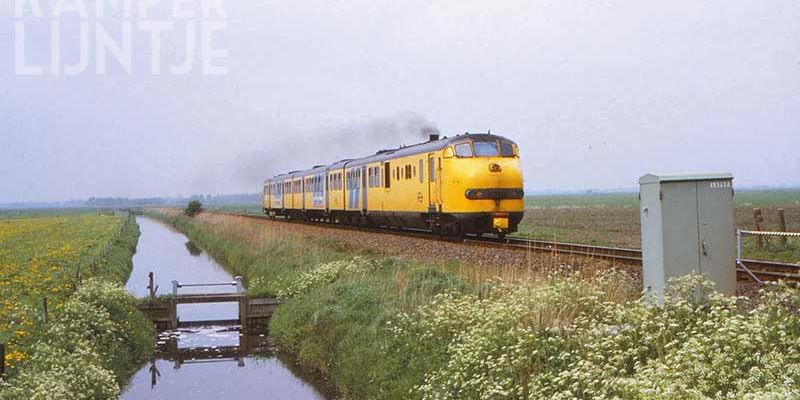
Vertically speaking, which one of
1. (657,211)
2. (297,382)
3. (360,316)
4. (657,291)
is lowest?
(297,382)

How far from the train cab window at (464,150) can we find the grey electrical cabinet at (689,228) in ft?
38.5

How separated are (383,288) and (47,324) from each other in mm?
5688

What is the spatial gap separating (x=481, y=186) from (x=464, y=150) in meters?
1.15

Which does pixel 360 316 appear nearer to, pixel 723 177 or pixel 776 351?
pixel 723 177

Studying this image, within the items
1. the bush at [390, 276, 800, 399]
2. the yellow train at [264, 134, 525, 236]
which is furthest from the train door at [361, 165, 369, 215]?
the bush at [390, 276, 800, 399]

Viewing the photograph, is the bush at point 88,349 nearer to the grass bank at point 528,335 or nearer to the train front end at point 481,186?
the grass bank at point 528,335

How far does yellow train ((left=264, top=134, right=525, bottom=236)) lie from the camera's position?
20.6 metres

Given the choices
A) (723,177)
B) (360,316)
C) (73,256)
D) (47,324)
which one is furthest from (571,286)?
(73,256)

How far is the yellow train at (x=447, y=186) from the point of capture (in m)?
20.6

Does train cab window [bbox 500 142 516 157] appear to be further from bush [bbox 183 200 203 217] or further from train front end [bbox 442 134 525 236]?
bush [bbox 183 200 203 217]

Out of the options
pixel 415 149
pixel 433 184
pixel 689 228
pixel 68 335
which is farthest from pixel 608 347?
pixel 415 149

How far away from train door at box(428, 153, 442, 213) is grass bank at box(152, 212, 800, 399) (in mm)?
4267

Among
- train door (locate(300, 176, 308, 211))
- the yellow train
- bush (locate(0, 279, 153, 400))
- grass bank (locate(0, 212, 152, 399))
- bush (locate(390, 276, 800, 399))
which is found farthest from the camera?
train door (locate(300, 176, 308, 211))

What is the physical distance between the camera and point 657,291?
8867 millimetres
